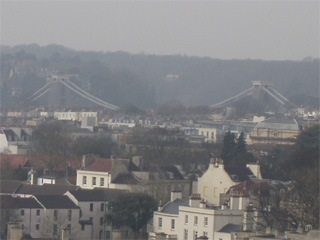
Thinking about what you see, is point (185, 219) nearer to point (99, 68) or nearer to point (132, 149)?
point (132, 149)

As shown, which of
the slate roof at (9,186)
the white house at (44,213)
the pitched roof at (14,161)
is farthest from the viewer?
the pitched roof at (14,161)

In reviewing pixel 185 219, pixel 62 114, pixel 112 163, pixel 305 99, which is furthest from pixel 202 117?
pixel 185 219

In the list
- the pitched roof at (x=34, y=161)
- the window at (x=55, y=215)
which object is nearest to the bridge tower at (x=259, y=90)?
the pitched roof at (x=34, y=161)

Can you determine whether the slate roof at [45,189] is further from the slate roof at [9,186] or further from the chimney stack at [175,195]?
the chimney stack at [175,195]

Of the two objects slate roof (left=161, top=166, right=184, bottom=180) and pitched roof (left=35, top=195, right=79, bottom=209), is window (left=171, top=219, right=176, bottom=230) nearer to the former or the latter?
pitched roof (left=35, top=195, right=79, bottom=209)

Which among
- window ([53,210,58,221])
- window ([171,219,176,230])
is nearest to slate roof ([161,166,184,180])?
window ([53,210,58,221])

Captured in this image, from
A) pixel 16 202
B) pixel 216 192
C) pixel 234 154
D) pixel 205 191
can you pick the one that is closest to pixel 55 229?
pixel 16 202

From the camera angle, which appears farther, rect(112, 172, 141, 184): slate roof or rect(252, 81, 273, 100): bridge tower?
rect(252, 81, 273, 100): bridge tower

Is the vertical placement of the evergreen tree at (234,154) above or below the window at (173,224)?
above
